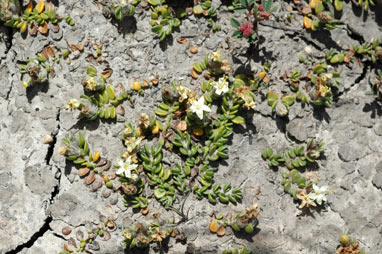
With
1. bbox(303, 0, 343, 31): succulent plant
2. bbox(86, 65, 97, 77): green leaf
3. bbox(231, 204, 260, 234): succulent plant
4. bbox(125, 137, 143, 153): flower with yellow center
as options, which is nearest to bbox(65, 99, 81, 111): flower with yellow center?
bbox(86, 65, 97, 77): green leaf

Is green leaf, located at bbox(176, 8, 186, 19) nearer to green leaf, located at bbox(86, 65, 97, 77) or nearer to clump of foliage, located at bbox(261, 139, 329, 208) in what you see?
green leaf, located at bbox(86, 65, 97, 77)

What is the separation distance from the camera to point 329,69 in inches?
216

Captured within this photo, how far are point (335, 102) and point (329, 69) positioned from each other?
356mm

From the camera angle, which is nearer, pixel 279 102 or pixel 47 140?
pixel 47 140

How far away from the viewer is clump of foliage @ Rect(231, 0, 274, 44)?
203 inches

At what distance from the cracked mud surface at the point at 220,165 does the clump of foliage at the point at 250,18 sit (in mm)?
191

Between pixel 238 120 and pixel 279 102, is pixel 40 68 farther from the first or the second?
pixel 279 102

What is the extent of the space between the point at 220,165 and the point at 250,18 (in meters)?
1.54

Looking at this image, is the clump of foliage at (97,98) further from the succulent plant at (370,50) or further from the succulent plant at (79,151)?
the succulent plant at (370,50)

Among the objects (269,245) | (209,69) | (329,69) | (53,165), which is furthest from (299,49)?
(53,165)

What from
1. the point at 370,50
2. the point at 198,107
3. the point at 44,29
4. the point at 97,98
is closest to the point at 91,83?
the point at 97,98

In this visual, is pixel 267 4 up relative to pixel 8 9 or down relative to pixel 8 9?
up

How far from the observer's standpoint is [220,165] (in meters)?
5.15

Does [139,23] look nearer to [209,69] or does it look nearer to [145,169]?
[209,69]
